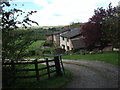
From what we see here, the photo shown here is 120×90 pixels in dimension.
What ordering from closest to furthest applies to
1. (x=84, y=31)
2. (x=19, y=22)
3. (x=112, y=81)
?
(x=19, y=22), (x=112, y=81), (x=84, y=31)

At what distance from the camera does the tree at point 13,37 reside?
841 centimetres

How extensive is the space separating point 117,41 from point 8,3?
10614 millimetres

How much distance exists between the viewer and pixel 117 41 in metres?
14.6

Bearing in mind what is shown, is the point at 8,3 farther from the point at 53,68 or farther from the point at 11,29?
the point at 53,68

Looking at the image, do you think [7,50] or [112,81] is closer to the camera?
[7,50]

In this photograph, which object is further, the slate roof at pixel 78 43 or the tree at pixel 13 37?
the slate roof at pixel 78 43

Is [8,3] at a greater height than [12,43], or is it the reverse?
[8,3]

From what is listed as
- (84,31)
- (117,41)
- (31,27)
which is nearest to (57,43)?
(84,31)

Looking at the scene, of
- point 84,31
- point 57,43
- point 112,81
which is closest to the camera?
point 112,81

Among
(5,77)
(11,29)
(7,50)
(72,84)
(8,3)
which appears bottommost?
(72,84)

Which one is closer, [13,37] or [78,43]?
[13,37]

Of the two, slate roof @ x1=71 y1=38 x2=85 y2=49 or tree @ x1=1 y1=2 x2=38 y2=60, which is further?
slate roof @ x1=71 y1=38 x2=85 y2=49

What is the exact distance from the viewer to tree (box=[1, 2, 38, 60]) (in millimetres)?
8414

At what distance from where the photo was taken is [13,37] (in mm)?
8766
